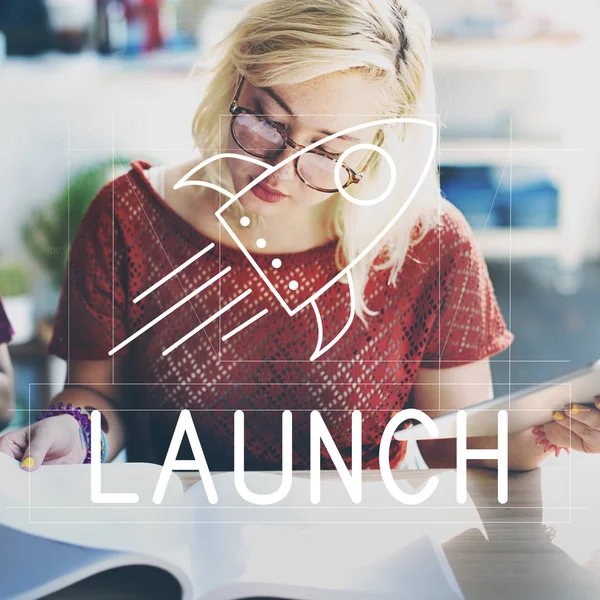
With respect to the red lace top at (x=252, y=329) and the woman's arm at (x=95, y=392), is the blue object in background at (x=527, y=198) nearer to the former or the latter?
the red lace top at (x=252, y=329)

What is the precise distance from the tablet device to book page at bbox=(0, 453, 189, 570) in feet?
1.05

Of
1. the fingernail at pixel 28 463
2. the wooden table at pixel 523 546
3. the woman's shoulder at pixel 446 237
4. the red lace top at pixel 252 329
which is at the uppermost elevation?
the woman's shoulder at pixel 446 237

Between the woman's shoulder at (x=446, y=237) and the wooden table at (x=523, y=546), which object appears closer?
the wooden table at (x=523, y=546)

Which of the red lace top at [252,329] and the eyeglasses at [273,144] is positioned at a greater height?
the eyeglasses at [273,144]

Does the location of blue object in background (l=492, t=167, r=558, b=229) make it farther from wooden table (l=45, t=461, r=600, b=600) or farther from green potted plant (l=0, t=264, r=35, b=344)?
green potted plant (l=0, t=264, r=35, b=344)

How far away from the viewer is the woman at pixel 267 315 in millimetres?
776

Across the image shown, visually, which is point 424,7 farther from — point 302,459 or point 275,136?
point 302,459

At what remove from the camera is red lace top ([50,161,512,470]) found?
31.1 inches

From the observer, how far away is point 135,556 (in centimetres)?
65

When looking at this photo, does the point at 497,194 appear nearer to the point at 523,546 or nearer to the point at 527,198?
the point at 527,198

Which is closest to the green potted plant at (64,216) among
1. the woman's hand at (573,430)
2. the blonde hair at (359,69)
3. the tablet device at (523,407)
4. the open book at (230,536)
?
the blonde hair at (359,69)

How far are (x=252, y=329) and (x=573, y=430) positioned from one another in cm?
40

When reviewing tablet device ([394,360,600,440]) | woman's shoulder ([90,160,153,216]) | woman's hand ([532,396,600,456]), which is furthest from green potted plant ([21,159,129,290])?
woman's hand ([532,396,600,456])

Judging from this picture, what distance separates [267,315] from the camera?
0.80 m
